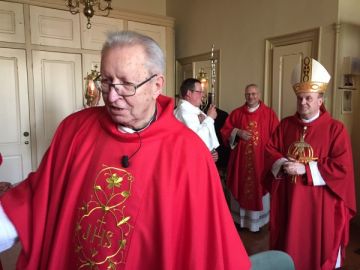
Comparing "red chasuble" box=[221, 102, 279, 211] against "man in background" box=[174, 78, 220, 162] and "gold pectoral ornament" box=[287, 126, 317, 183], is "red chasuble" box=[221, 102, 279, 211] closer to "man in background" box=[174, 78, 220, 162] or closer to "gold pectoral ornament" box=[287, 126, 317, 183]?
"man in background" box=[174, 78, 220, 162]

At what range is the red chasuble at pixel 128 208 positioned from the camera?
1.16 meters

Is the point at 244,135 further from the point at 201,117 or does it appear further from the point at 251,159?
the point at 201,117

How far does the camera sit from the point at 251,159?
Result: 13.4 ft

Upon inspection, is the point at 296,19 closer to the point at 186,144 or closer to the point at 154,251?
the point at 186,144

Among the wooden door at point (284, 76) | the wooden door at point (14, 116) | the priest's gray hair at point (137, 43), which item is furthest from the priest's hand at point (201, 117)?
the wooden door at point (14, 116)

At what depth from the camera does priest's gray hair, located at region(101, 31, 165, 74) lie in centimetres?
112

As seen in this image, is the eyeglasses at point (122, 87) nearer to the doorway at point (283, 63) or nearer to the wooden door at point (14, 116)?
the doorway at point (283, 63)

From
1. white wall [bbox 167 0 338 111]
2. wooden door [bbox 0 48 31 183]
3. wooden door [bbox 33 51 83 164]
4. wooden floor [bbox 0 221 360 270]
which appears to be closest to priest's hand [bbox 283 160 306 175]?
wooden floor [bbox 0 221 360 270]

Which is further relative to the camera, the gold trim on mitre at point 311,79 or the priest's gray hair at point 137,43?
the gold trim on mitre at point 311,79

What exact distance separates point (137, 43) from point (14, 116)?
4.36 m

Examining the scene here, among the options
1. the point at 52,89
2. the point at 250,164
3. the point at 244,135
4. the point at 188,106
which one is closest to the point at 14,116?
the point at 52,89

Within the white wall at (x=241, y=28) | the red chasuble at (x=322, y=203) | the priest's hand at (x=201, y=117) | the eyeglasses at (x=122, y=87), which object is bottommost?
the red chasuble at (x=322, y=203)

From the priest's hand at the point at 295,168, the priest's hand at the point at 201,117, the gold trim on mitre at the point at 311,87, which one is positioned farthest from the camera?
the priest's hand at the point at 201,117

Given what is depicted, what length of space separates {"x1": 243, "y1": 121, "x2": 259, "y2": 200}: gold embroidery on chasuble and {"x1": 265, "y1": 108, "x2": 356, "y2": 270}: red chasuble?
1373mm
